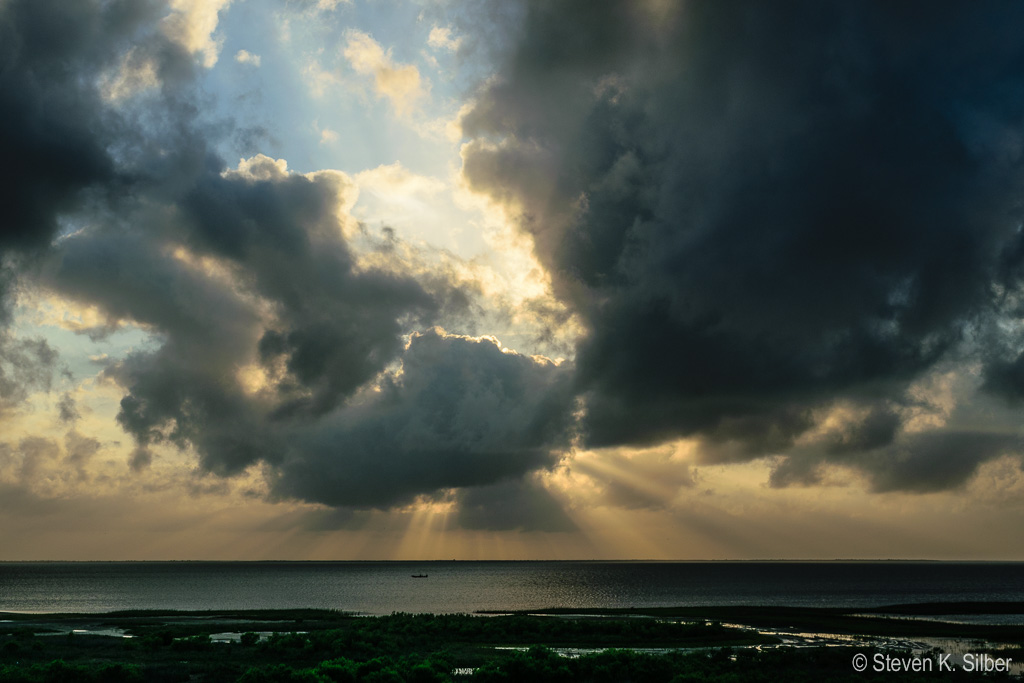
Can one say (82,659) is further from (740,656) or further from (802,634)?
(802,634)

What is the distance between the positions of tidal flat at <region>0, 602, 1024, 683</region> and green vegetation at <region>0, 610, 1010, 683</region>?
13cm

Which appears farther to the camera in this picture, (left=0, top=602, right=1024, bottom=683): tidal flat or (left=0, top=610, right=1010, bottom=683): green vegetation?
(left=0, top=602, right=1024, bottom=683): tidal flat

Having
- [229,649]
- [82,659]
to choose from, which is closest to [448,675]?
[229,649]

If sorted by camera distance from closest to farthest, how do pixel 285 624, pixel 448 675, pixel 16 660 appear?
1. pixel 448 675
2. pixel 16 660
3. pixel 285 624

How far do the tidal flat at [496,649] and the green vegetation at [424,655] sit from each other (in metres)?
0.13

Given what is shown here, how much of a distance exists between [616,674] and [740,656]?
16.1 metres

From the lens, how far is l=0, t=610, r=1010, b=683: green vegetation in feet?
152

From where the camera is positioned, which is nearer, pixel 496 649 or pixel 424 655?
pixel 424 655

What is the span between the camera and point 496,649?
63.3 meters

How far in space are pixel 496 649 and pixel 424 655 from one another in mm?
8611

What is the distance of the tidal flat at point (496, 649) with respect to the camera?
155 ft

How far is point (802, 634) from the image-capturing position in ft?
261

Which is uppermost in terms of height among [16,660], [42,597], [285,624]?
[16,660]

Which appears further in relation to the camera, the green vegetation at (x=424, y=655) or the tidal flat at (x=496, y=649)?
the tidal flat at (x=496, y=649)
